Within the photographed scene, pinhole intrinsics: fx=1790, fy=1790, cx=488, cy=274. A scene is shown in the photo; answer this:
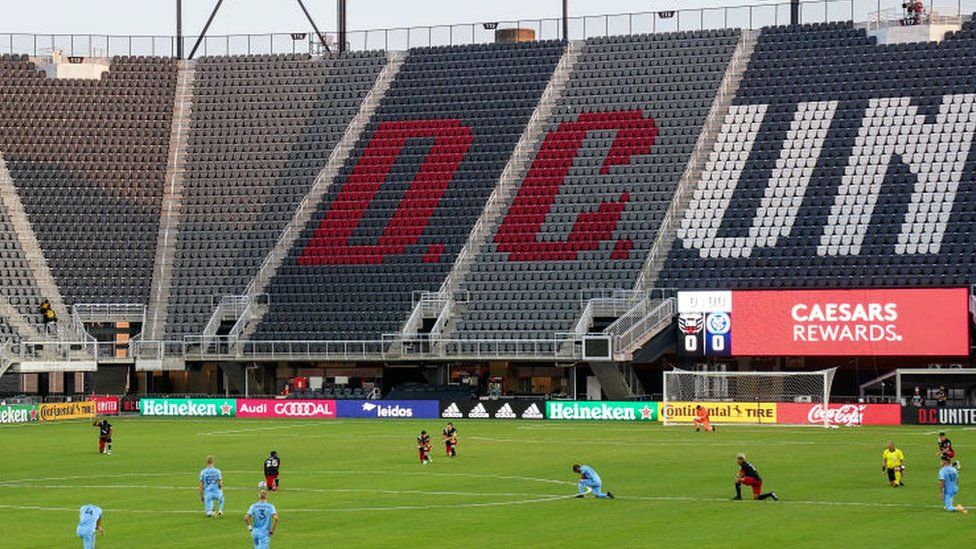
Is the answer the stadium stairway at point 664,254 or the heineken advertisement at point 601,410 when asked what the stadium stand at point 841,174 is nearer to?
the stadium stairway at point 664,254

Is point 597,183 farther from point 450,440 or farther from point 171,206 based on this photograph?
point 450,440

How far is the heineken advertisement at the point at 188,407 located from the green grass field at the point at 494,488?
1134 cm

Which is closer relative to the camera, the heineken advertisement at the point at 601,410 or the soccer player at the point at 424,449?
the soccer player at the point at 424,449

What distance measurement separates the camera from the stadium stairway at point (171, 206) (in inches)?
3406

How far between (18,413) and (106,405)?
6.65 meters

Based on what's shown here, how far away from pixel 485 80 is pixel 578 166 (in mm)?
9712

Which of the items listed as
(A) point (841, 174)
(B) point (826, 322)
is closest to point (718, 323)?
(B) point (826, 322)

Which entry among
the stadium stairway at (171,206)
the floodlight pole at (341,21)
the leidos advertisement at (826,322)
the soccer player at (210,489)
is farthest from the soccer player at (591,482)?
the floodlight pole at (341,21)

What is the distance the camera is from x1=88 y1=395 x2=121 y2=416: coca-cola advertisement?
270 ft

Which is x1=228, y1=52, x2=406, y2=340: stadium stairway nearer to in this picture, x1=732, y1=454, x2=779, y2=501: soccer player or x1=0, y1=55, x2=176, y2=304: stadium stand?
x1=0, y1=55, x2=176, y2=304: stadium stand

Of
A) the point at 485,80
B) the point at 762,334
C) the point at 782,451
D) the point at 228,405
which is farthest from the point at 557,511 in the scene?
the point at 485,80

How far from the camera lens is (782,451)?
56.3 meters

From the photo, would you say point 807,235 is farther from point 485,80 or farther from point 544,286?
point 485,80

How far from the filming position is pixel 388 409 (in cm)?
7900
